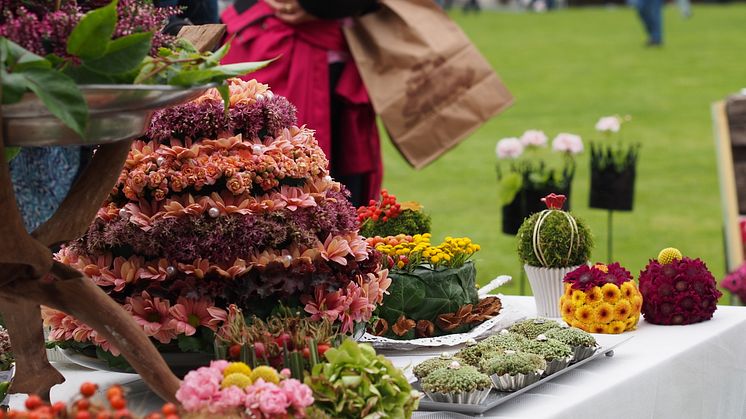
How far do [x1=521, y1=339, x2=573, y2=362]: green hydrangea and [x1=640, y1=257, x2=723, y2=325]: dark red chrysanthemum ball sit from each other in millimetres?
471

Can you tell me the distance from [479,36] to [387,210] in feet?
58.8

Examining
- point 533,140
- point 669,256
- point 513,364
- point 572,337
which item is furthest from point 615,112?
point 513,364

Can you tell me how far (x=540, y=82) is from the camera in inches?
592

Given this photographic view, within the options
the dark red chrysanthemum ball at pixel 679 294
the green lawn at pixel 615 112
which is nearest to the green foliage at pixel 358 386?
the dark red chrysanthemum ball at pixel 679 294

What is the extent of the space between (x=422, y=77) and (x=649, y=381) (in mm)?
1744

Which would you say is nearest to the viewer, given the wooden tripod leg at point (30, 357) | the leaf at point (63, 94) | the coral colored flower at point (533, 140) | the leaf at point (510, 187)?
the leaf at point (63, 94)

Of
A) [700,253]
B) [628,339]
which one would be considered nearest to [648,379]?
[628,339]

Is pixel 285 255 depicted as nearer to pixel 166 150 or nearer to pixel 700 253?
pixel 166 150

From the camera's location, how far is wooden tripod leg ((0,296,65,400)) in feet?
5.49

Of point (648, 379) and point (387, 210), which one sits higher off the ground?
point (387, 210)

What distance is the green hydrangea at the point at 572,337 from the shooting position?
1991mm

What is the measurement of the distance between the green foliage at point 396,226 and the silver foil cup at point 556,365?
589 millimetres

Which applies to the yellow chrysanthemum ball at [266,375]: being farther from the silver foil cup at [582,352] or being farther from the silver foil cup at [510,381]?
the silver foil cup at [582,352]

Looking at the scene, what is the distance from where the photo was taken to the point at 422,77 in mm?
3613
